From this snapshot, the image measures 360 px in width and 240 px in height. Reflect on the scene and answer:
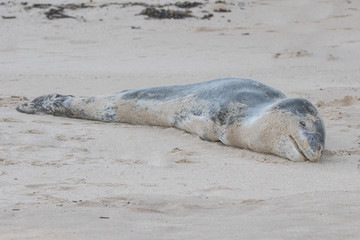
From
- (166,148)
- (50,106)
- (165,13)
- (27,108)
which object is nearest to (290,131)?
(166,148)

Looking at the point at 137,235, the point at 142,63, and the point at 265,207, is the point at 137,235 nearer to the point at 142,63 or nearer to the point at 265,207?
the point at 265,207

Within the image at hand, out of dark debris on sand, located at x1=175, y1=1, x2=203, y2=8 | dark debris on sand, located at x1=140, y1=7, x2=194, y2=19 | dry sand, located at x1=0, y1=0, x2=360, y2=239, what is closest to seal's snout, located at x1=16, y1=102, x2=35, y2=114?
dry sand, located at x1=0, y1=0, x2=360, y2=239

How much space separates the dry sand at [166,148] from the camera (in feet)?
9.94

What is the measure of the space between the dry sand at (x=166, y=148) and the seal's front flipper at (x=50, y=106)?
218 mm

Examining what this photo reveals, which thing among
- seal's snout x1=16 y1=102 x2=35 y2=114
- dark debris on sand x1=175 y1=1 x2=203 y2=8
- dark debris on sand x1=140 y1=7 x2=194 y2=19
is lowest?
seal's snout x1=16 y1=102 x2=35 y2=114

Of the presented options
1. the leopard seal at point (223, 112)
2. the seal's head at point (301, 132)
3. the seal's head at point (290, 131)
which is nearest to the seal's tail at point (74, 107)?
the leopard seal at point (223, 112)

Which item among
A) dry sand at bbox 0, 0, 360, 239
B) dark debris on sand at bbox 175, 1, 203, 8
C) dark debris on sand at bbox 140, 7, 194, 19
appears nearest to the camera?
dry sand at bbox 0, 0, 360, 239

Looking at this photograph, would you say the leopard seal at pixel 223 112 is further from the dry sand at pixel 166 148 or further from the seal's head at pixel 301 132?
the dry sand at pixel 166 148

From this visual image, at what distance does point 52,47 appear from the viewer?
32.2ft

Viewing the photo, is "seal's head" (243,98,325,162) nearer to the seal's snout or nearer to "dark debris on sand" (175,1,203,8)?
the seal's snout

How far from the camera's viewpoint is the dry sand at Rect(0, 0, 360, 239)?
3.03 m

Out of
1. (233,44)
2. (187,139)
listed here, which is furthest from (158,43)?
(187,139)

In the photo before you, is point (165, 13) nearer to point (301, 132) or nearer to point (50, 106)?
point (50, 106)

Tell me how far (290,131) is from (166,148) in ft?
2.97
